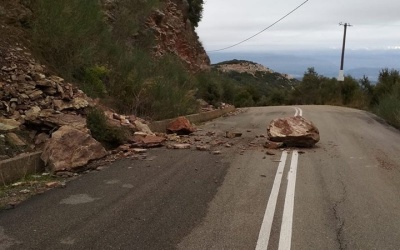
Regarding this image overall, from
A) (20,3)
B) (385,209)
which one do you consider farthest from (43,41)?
(385,209)

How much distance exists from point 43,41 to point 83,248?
8246mm

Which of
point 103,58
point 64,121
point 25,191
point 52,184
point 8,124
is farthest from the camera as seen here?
point 103,58

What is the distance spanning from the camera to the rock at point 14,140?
796cm

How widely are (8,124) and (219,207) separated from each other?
15.6 ft

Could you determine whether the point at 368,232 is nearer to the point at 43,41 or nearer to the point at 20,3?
the point at 43,41

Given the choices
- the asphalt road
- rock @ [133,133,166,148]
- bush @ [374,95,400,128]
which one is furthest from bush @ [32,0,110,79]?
bush @ [374,95,400,128]

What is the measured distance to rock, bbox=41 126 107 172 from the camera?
7816mm

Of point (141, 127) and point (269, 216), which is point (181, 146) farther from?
point (269, 216)

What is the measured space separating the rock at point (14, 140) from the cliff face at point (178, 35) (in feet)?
52.1

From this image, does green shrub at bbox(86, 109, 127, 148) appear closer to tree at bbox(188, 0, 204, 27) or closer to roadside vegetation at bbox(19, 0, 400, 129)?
roadside vegetation at bbox(19, 0, 400, 129)

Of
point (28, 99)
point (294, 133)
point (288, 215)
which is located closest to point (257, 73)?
point (294, 133)

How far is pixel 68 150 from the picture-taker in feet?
26.4

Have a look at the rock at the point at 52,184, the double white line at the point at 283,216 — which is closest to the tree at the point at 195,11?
the double white line at the point at 283,216

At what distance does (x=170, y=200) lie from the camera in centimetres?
630
